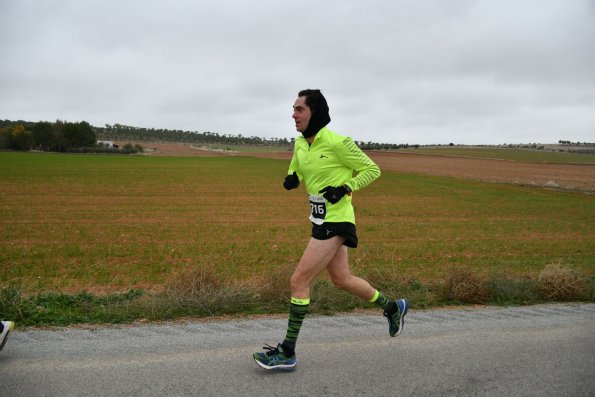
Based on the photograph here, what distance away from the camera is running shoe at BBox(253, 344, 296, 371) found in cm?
361

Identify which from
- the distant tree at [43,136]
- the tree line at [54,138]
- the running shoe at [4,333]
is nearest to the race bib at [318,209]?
the running shoe at [4,333]

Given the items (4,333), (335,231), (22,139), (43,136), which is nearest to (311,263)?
(335,231)

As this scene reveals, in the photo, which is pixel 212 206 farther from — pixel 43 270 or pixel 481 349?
pixel 481 349

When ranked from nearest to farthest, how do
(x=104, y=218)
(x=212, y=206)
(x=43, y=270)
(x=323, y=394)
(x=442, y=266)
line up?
(x=323, y=394) → (x=43, y=270) → (x=442, y=266) → (x=104, y=218) → (x=212, y=206)

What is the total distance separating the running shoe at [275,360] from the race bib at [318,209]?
1102 mm

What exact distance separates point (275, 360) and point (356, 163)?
176cm

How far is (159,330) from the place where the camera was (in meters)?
4.45

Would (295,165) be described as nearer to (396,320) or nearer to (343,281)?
(343,281)

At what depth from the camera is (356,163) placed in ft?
13.0

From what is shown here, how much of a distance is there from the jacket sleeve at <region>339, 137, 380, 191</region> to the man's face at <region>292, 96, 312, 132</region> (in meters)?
0.37

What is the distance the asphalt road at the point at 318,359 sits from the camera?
3305 millimetres

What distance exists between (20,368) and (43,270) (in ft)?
25.6

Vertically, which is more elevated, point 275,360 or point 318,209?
point 318,209

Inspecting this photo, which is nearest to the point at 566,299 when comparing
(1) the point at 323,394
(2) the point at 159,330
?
(1) the point at 323,394
